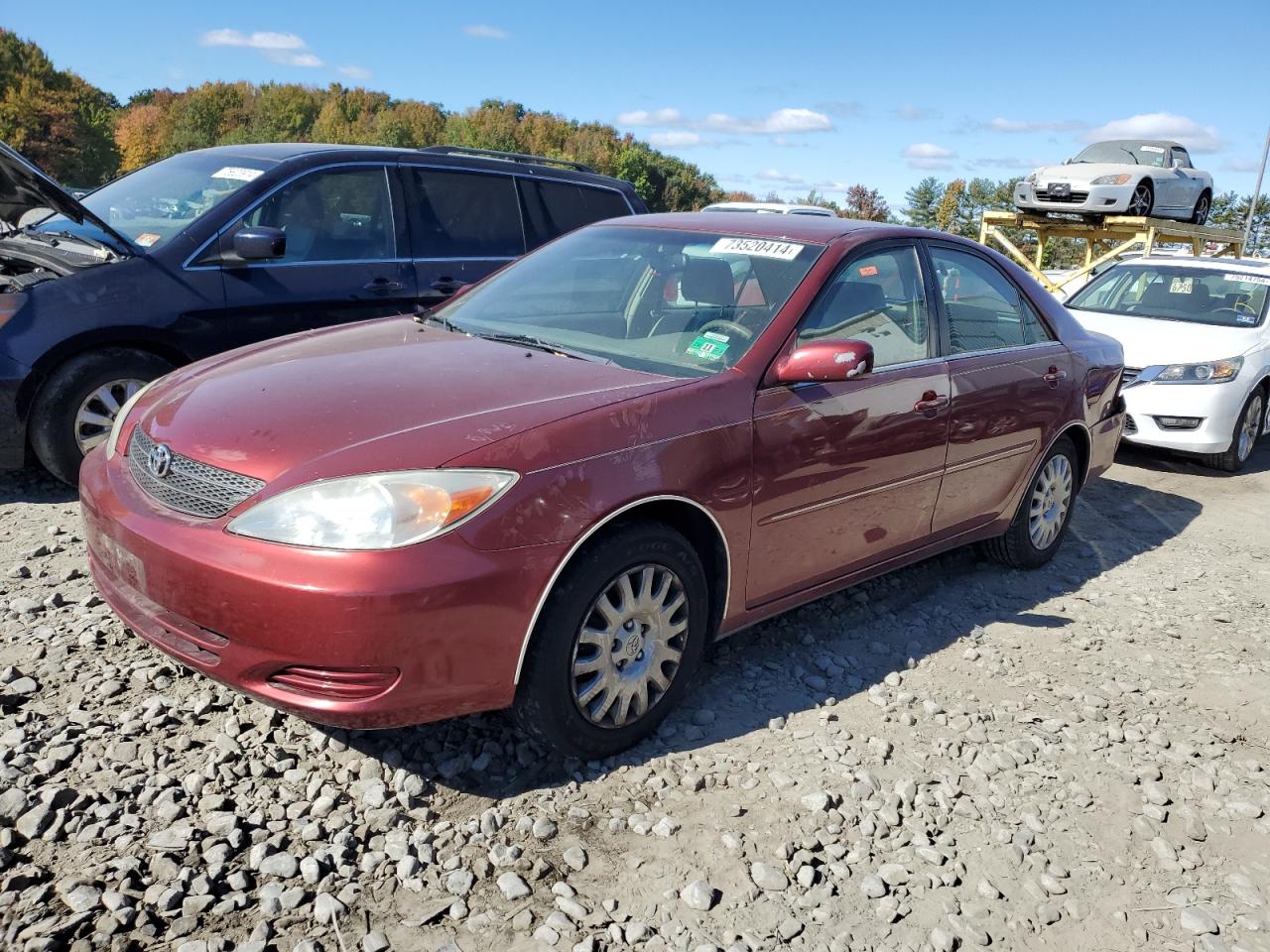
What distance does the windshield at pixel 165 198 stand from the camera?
5477 millimetres

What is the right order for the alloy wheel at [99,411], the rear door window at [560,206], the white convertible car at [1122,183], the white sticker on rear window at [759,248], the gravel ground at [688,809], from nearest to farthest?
1. the gravel ground at [688,809]
2. the white sticker on rear window at [759,248]
3. the alloy wheel at [99,411]
4. the rear door window at [560,206]
5. the white convertible car at [1122,183]

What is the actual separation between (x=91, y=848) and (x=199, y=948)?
20.4 inches

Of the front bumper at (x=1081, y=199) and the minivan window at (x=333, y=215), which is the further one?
the front bumper at (x=1081, y=199)

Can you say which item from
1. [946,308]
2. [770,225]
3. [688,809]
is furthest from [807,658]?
[770,225]

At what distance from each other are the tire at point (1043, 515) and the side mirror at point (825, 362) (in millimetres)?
1961

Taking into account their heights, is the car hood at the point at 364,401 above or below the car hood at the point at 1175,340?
above

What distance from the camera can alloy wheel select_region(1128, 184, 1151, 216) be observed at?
14398 mm

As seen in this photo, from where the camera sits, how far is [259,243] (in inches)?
206

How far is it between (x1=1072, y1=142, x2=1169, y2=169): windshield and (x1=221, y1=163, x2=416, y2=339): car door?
13021mm

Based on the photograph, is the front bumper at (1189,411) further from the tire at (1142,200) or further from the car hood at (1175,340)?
the tire at (1142,200)

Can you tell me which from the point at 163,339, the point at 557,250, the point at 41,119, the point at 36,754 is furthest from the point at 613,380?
the point at 41,119

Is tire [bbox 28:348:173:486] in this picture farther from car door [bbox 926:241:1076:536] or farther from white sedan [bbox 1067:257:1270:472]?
white sedan [bbox 1067:257:1270:472]

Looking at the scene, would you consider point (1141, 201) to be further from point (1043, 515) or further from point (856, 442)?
point (856, 442)

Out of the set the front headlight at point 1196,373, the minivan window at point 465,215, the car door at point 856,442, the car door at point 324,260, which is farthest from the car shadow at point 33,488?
the front headlight at point 1196,373
